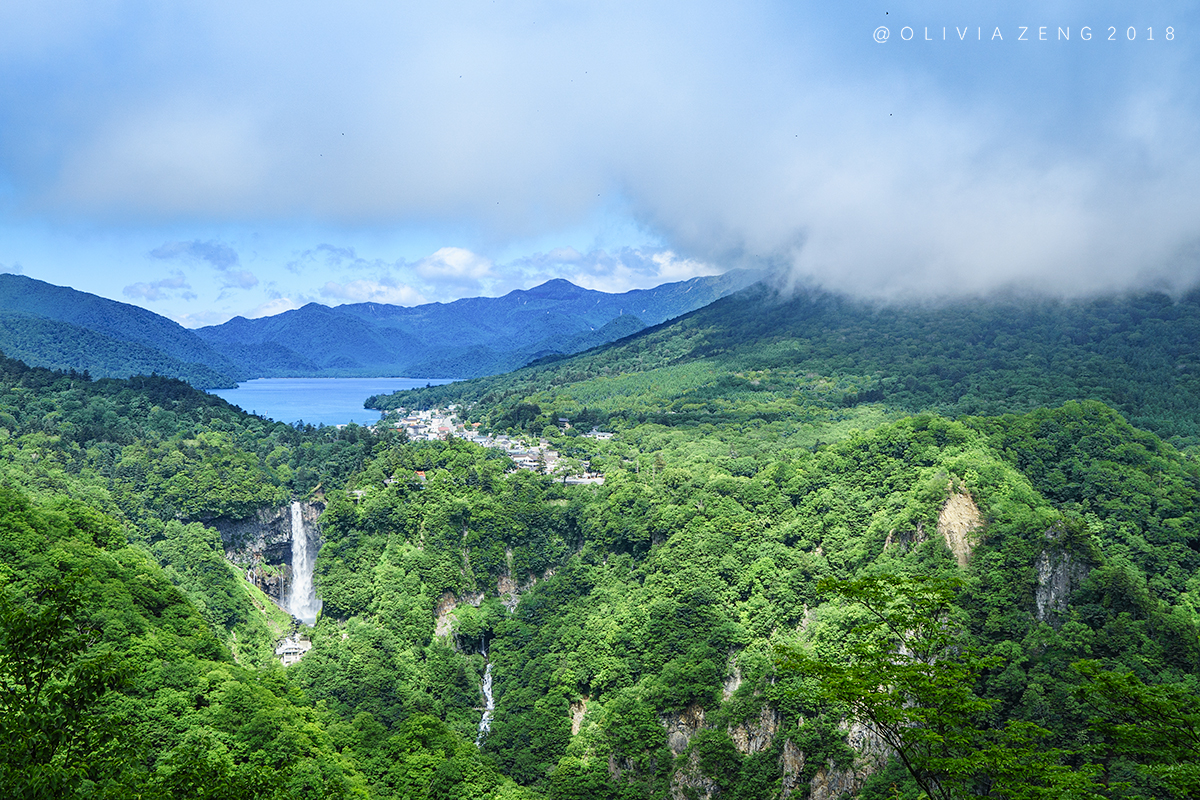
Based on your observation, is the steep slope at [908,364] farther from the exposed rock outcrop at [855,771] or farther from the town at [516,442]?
the exposed rock outcrop at [855,771]

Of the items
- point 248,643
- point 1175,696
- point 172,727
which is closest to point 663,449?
point 248,643

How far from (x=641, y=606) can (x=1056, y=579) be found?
19025 mm

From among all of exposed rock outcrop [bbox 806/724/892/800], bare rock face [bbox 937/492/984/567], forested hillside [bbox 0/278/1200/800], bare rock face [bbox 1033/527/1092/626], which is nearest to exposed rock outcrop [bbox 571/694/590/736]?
forested hillside [bbox 0/278/1200/800]

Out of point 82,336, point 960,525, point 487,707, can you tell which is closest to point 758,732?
point 960,525

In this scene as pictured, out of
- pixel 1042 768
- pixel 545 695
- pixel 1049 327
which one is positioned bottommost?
pixel 545 695

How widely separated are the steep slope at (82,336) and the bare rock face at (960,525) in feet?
461

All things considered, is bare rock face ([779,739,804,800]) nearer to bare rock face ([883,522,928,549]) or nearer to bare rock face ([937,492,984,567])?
bare rock face ([883,522,928,549])

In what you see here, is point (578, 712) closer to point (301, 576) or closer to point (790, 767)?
point (790, 767)

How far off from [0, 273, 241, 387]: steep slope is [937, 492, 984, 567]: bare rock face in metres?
140

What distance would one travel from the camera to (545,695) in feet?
131

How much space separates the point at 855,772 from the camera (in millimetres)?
30859

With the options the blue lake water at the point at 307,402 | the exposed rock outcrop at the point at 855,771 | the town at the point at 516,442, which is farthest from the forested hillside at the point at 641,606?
the blue lake water at the point at 307,402

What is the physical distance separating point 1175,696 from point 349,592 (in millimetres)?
41857

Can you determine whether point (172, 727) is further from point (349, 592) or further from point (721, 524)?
point (721, 524)
